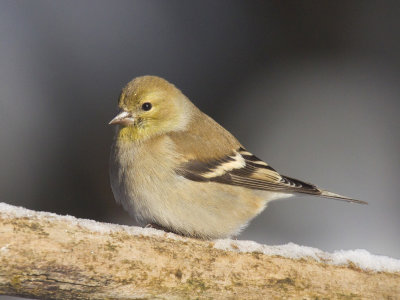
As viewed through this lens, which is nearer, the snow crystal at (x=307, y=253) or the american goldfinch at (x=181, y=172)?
the snow crystal at (x=307, y=253)

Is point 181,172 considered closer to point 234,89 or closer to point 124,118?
point 124,118

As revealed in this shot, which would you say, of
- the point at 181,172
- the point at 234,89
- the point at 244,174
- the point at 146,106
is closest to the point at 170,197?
the point at 181,172

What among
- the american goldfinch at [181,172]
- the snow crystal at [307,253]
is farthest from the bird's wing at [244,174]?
the snow crystal at [307,253]

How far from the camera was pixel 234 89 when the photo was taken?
8.00m

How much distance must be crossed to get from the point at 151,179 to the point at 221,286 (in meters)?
1.17

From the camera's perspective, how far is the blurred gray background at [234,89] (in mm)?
7176

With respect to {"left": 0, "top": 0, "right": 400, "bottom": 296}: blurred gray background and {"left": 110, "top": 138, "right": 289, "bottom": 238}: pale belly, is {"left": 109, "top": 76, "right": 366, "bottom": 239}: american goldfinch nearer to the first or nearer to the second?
{"left": 110, "top": 138, "right": 289, "bottom": 238}: pale belly

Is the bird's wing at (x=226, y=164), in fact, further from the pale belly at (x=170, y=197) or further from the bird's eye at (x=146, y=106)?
the bird's eye at (x=146, y=106)

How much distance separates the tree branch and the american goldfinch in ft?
1.57

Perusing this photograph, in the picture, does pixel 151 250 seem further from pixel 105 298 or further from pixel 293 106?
pixel 293 106

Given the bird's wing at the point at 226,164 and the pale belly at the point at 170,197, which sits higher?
the bird's wing at the point at 226,164

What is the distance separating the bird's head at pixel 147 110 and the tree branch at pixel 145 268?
1.22 m

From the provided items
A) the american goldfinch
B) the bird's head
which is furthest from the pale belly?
the bird's head

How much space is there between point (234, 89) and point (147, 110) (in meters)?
3.41
